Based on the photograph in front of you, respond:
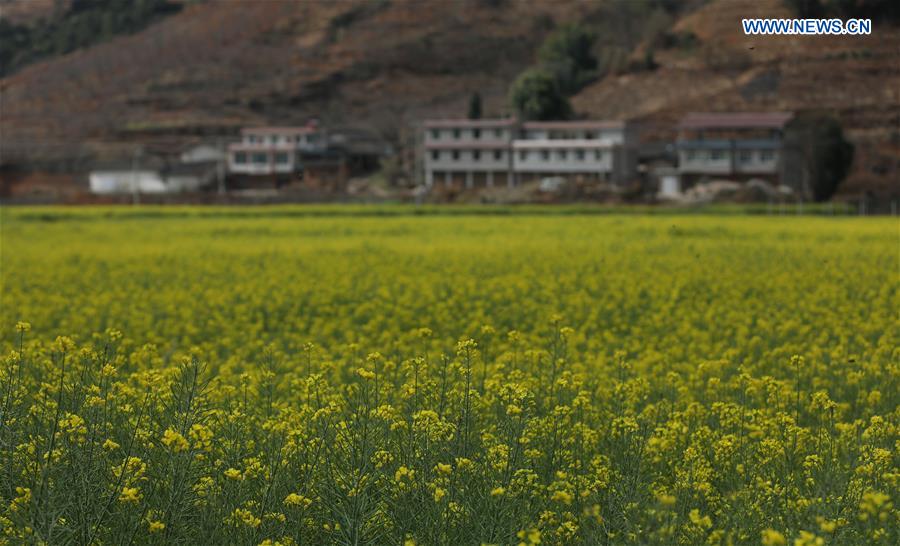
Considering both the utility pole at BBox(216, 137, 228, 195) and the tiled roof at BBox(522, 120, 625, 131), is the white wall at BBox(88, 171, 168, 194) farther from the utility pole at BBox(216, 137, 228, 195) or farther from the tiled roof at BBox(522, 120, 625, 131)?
the tiled roof at BBox(522, 120, 625, 131)

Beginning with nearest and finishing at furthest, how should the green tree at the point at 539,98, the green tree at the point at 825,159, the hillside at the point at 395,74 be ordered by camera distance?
the green tree at the point at 825,159, the green tree at the point at 539,98, the hillside at the point at 395,74

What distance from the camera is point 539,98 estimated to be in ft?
299

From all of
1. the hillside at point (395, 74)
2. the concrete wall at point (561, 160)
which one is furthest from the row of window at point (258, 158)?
the concrete wall at point (561, 160)

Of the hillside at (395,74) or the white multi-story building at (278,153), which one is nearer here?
the white multi-story building at (278,153)

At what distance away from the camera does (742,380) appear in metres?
8.09

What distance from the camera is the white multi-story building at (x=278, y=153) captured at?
89.9 metres

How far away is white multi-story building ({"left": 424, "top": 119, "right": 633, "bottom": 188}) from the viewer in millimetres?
82312

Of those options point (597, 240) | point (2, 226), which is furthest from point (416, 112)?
point (597, 240)

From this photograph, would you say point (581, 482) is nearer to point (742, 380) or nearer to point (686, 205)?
point (742, 380)

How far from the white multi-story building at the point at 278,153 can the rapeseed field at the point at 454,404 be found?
220ft

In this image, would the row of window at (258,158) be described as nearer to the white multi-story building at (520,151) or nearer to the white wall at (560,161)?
the white multi-story building at (520,151)

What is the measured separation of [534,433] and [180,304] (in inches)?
446

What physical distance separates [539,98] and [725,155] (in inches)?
747

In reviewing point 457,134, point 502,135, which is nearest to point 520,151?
point 502,135
